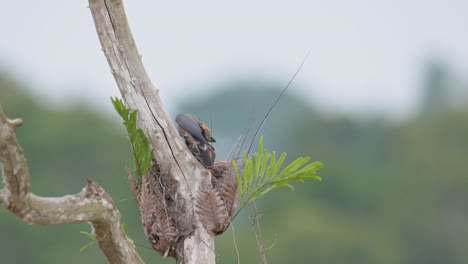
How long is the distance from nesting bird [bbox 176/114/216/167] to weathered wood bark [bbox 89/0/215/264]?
14 cm

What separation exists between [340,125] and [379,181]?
1245cm

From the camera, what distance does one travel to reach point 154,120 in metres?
11.1

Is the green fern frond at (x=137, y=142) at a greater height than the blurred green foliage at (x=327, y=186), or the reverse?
the green fern frond at (x=137, y=142)

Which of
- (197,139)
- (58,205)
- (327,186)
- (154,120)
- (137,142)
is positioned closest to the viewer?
(58,205)

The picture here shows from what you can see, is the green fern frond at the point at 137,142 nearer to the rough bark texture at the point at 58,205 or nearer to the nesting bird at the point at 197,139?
the nesting bird at the point at 197,139

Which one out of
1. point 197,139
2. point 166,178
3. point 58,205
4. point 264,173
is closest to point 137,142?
point 166,178

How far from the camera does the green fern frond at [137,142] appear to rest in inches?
424

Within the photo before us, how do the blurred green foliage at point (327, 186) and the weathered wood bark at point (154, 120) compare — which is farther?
the blurred green foliage at point (327, 186)

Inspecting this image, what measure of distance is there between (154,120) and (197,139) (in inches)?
18.3

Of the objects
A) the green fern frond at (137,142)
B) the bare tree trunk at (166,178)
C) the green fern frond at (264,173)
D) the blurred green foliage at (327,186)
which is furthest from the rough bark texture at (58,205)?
the blurred green foliage at (327,186)

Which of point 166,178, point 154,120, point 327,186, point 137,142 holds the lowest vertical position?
point 327,186

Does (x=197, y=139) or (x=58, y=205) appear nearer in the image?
(x=58, y=205)

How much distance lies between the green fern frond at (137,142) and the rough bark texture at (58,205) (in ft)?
2.88

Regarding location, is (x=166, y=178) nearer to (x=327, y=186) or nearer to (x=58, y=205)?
(x=58, y=205)
